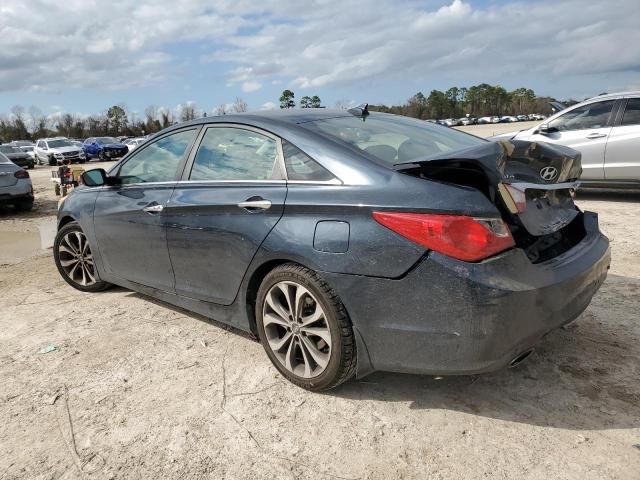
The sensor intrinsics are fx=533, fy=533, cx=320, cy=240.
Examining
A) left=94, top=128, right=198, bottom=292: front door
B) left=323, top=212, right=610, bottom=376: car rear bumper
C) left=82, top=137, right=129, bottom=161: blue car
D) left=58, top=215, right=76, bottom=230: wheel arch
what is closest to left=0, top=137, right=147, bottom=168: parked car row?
left=82, top=137, right=129, bottom=161: blue car

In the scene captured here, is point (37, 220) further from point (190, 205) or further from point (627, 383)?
point (627, 383)

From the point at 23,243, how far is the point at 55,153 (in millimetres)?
25765

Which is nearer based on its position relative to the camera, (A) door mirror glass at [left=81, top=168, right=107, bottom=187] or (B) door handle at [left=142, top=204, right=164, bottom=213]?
(B) door handle at [left=142, top=204, right=164, bottom=213]

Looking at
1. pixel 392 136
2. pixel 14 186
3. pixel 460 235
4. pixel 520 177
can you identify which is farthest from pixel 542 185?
pixel 14 186

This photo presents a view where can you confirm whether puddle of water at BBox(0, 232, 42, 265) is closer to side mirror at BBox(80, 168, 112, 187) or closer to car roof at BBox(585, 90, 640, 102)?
side mirror at BBox(80, 168, 112, 187)

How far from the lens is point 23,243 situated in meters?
7.93

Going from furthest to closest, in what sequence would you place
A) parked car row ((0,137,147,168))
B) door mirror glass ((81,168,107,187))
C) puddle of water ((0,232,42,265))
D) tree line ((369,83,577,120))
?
tree line ((369,83,577,120)), parked car row ((0,137,147,168)), puddle of water ((0,232,42,265)), door mirror glass ((81,168,107,187))

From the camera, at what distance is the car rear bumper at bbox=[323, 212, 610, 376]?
7.59ft

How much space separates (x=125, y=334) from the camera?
389cm

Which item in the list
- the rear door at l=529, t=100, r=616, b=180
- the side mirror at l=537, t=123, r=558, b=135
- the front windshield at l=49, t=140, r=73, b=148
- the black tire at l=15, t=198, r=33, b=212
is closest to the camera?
the rear door at l=529, t=100, r=616, b=180

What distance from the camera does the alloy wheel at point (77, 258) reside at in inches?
187

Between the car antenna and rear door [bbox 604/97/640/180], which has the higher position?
the car antenna

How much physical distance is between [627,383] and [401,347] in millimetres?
1334

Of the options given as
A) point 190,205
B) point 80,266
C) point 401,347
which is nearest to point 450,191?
point 401,347
